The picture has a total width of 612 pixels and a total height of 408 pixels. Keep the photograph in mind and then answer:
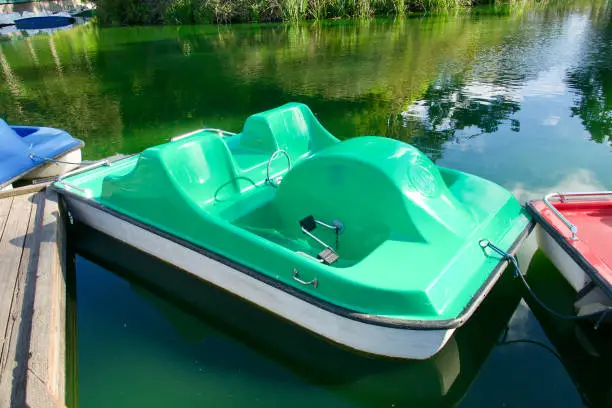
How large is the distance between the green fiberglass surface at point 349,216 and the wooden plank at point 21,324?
741mm

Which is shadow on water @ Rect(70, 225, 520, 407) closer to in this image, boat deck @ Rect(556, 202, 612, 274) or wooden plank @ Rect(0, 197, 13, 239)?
boat deck @ Rect(556, 202, 612, 274)

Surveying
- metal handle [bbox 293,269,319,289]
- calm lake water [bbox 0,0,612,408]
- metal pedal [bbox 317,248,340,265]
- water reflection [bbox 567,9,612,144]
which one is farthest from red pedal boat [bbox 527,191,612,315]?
water reflection [bbox 567,9,612,144]

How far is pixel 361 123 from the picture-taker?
315 inches

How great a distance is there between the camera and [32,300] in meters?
3.29

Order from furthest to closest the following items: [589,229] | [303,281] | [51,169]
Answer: [51,169] < [589,229] < [303,281]

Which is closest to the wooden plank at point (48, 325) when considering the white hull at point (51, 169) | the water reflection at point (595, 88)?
the white hull at point (51, 169)

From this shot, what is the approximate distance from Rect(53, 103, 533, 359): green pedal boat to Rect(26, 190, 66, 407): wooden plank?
1.83 feet

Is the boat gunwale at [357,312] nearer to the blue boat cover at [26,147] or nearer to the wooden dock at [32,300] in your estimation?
the wooden dock at [32,300]

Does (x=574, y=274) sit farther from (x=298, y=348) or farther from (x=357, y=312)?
(x=298, y=348)

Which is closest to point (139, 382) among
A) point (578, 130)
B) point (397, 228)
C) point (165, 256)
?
point (165, 256)

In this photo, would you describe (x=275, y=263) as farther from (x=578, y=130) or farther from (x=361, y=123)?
(x=578, y=130)

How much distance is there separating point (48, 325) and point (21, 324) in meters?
0.21

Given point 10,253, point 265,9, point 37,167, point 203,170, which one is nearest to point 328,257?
point 203,170

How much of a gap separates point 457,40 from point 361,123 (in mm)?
9066
